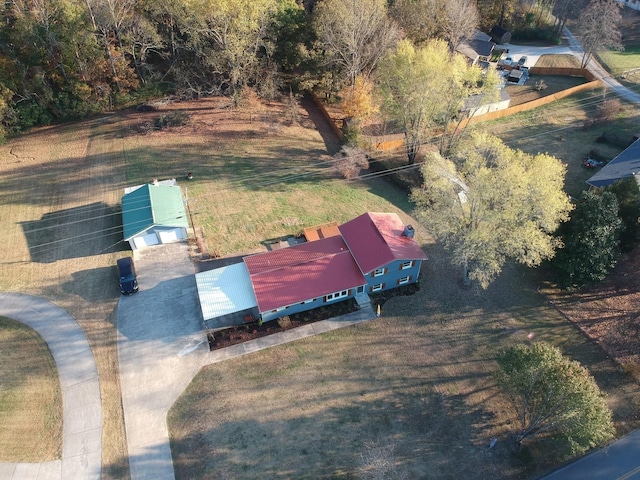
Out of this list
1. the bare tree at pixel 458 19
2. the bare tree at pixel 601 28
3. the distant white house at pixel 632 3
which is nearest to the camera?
the bare tree at pixel 458 19

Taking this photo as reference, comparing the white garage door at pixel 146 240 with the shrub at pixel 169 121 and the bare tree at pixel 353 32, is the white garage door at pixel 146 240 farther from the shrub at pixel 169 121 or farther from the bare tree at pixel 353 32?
the bare tree at pixel 353 32

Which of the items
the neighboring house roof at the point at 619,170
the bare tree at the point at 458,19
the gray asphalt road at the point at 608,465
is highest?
the bare tree at the point at 458,19

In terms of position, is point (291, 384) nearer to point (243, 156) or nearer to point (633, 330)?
point (633, 330)

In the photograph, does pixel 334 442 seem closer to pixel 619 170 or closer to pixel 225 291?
pixel 225 291

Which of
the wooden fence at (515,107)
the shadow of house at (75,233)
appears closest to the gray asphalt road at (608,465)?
the wooden fence at (515,107)

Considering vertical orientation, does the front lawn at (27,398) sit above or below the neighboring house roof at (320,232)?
below

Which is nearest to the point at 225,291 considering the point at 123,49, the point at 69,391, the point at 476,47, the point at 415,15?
the point at 69,391
